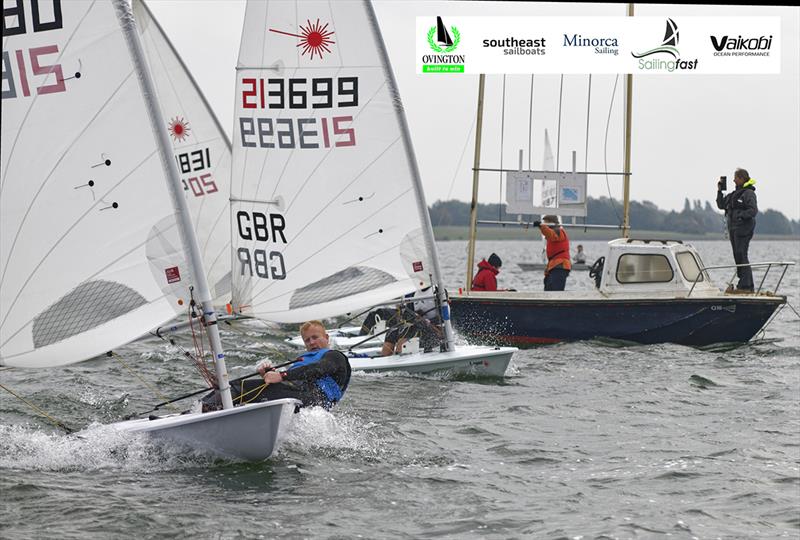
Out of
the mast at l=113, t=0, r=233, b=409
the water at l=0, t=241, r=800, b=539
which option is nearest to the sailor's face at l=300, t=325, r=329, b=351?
the water at l=0, t=241, r=800, b=539

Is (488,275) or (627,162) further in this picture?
(627,162)

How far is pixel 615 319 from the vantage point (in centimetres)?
1560

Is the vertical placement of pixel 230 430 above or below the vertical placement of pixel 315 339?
below

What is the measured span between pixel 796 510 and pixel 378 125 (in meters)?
6.51

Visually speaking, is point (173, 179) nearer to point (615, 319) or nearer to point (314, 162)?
point (314, 162)

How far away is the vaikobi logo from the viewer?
18.4 metres

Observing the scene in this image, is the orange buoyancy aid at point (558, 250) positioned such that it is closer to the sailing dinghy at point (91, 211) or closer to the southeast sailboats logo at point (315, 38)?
the southeast sailboats logo at point (315, 38)

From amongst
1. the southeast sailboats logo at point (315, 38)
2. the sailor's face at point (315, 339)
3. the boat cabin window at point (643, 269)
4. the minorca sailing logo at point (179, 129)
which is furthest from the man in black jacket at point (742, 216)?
the sailor's face at point (315, 339)

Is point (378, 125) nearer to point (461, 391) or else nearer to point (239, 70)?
point (239, 70)

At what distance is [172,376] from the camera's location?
42.9ft

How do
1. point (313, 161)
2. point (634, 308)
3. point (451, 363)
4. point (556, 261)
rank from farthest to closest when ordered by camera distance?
Answer: point (556, 261) < point (634, 308) < point (451, 363) < point (313, 161)

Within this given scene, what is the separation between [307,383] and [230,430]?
1.04 meters

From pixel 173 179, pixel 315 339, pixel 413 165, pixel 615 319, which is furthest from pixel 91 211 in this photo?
pixel 615 319

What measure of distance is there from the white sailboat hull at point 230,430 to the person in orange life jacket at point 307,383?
0.63 meters
